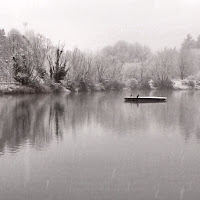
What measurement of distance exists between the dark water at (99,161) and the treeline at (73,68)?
36773mm

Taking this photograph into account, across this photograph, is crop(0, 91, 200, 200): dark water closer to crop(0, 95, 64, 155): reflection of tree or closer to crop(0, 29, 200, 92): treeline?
crop(0, 95, 64, 155): reflection of tree

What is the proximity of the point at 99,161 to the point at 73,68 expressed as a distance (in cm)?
6259

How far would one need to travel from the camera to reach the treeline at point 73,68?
5859 centimetres

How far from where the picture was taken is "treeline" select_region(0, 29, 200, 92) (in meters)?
58.6

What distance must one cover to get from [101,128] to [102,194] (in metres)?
11.6

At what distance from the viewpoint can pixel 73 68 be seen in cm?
7481

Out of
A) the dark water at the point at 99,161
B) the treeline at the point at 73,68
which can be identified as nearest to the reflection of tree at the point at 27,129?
the dark water at the point at 99,161

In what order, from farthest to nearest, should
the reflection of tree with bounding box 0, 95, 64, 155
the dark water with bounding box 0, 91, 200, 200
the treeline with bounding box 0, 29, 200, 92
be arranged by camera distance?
the treeline with bounding box 0, 29, 200, 92
the reflection of tree with bounding box 0, 95, 64, 155
the dark water with bounding box 0, 91, 200, 200

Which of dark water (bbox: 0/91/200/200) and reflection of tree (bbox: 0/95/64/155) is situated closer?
dark water (bbox: 0/91/200/200)

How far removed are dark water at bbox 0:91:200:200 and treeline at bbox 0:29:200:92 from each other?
36773 millimetres

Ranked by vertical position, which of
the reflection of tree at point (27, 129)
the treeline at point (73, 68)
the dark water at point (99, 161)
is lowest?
the dark water at point (99, 161)

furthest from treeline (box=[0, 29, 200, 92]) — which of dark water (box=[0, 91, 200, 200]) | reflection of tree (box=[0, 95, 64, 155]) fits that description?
dark water (box=[0, 91, 200, 200])

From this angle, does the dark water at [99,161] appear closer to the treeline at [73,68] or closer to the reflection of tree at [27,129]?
the reflection of tree at [27,129]

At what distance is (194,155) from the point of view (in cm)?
1453
